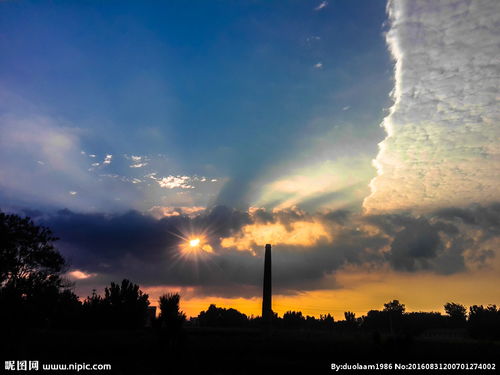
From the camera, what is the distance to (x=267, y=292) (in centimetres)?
3841

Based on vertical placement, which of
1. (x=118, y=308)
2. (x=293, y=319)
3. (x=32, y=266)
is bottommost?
(x=293, y=319)

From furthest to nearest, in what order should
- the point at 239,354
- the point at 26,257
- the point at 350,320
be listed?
the point at 350,320, the point at 26,257, the point at 239,354

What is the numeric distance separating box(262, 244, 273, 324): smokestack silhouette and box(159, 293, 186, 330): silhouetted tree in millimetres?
26287

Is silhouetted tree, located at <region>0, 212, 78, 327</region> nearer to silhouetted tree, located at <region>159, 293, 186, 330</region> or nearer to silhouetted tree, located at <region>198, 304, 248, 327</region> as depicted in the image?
silhouetted tree, located at <region>159, 293, 186, 330</region>

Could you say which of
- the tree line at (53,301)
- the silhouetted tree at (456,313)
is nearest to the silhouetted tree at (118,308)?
the tree line at (53,301)

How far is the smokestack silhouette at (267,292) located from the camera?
3689cm

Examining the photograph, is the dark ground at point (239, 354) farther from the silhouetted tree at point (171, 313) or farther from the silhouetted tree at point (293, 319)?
the silhouetted tree at point (293, 319)

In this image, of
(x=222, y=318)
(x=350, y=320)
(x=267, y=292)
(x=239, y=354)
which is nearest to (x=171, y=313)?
(x=239, y=354)

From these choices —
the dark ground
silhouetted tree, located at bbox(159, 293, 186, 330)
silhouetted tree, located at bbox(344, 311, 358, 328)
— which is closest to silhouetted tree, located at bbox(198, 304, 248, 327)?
silhouetted tree, located at bbox(344, 311, 358, 328)

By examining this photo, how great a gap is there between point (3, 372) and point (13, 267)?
24.7 m

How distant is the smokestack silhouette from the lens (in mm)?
36891

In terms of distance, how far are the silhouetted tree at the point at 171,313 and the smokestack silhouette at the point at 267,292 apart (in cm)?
2629

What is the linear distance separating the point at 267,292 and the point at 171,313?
28163 mm

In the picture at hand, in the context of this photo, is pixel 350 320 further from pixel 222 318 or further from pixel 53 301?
pixel 53 301
